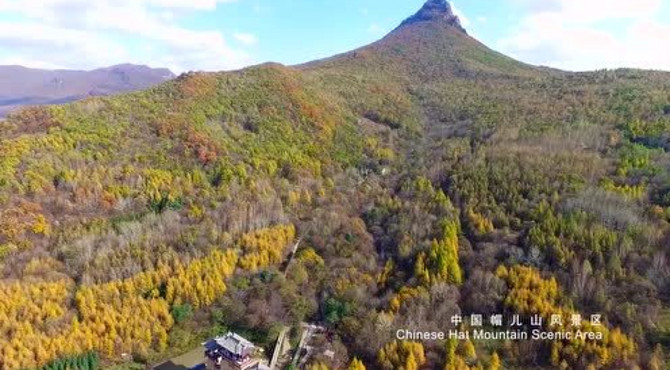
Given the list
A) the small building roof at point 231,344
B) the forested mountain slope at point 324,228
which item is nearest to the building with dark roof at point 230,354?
the small building roof at point 231,344

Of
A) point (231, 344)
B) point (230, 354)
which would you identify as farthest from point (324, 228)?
point (230, 354)

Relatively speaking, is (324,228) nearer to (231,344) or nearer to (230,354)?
(231,344)

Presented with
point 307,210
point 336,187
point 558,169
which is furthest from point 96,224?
point 558,169

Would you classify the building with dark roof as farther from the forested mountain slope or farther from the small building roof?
the forested mountain slope

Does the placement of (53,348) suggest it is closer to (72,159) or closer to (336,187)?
(72,159)

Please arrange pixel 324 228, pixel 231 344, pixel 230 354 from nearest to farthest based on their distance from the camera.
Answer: pixel 230 354
pixel 231 344
pixel 324 228

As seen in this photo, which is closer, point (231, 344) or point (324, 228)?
point (231, 344)

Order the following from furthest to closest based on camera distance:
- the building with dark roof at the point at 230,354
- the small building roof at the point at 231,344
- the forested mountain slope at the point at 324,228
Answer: the forested mountain slope at the point at 324,228 → the small building roof at the point at 231,344 → the building with dark roof at the point at 230,354

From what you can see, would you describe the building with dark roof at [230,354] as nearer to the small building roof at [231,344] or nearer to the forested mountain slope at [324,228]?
the small building roof at [231,344]
